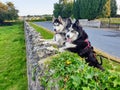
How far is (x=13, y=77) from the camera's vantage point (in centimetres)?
1196

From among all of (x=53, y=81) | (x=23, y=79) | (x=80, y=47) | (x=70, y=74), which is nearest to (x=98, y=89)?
(x=70, y=74)

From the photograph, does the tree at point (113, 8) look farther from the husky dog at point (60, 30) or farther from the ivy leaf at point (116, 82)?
the ivy leaf at point (116, 82)

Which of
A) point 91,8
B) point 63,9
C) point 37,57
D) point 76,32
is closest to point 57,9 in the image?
point 63,9

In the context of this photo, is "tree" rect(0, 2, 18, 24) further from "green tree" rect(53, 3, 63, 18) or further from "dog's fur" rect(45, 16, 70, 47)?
"dog's fur" rect(45, 16, 70, 47)

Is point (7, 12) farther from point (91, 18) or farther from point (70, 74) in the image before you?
point (70, 74)

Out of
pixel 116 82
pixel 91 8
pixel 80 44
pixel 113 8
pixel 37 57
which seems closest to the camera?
pixel 116 82

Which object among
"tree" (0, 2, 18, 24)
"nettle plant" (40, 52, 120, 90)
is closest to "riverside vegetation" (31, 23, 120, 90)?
"nettle plant" (40, 52, 120, 90)

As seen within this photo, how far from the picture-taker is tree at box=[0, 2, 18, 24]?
96.6m

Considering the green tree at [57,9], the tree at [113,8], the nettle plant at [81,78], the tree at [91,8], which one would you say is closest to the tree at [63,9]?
the green tree at [57,9]

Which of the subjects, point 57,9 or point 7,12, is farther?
point 57,9

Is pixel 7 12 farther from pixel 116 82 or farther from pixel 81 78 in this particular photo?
pixel 116 82

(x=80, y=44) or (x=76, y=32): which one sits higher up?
(x=76, y=32)

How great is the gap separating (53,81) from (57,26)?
546cm

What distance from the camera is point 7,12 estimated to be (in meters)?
98.4
